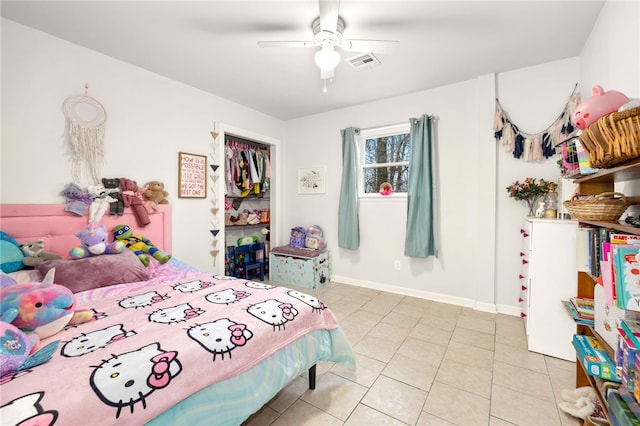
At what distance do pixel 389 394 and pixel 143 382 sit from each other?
136 cm

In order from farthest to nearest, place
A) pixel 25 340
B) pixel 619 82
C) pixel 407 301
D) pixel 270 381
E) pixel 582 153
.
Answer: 1. pixel 407 301
2. pixel 619 82
3. pixel 582 153
4. pixel 270 381
5. pixel 25 340

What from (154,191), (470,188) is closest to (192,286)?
(154,191)

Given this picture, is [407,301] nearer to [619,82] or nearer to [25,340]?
[619,82]

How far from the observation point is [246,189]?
3854mm

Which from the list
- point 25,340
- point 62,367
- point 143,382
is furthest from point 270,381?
point 25,340

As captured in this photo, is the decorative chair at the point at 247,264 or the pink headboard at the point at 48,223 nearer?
the pink headboard at the point at 48,223

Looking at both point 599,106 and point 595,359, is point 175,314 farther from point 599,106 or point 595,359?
point 599,106

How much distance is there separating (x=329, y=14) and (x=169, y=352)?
6.47 ft

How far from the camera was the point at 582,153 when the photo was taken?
1353mm

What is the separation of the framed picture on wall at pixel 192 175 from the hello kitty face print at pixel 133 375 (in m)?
2.24

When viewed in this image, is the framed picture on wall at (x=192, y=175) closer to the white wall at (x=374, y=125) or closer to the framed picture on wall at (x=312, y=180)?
the white wall at (x=374, y=125)

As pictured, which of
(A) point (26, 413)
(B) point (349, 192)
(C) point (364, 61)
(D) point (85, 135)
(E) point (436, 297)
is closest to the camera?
(A) point (26, 413)

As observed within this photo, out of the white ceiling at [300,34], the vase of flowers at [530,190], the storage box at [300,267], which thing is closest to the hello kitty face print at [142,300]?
the white ceiling at [300,34]

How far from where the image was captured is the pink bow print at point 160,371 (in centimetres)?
90
